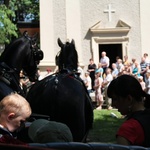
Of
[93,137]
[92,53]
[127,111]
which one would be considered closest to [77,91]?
[127,111]

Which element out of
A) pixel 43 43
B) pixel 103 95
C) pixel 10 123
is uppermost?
pixel 10 123

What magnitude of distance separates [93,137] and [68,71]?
11.2 feet

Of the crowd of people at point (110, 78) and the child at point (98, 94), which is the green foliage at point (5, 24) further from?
the child at point (98, 94)

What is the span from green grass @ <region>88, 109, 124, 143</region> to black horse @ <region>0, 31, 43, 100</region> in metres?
2.83

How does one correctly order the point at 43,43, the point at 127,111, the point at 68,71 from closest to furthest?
the point at 127,111 → the point at 68,71 → the point at 43,43

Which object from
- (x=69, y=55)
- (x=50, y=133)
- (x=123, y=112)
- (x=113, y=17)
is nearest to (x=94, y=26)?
(x=113, y=17)

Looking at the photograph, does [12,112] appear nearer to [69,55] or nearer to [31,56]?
[31,56]

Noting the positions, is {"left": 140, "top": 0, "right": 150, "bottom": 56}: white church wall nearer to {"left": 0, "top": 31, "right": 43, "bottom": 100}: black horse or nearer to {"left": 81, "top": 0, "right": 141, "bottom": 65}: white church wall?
{"left": 81, "top": 0, "right": 141, "bottom": 65}: white church wall

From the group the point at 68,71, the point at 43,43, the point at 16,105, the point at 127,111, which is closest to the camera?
the point at 16,105

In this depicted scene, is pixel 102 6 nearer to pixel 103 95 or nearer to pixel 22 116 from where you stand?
pixel 103 95

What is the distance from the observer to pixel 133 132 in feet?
8.58

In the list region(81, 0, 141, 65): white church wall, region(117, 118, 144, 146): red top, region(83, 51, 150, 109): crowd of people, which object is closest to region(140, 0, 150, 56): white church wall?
region(81, 0, 141, 65): white church wall

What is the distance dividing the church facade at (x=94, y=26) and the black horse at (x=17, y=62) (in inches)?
646

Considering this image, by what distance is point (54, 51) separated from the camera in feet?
76.3
